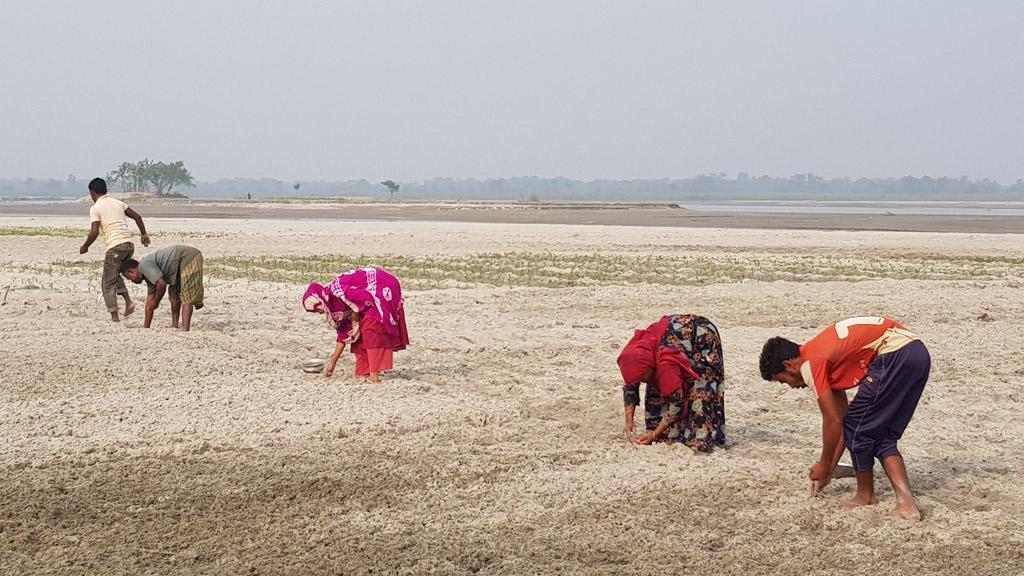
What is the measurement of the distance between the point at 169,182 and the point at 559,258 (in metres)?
125

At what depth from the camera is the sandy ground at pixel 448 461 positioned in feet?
18.6

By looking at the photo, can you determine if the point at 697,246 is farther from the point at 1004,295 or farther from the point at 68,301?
the point at 68,301

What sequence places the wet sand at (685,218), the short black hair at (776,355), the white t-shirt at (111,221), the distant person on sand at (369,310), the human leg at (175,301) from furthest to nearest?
the wet sand at (685,218), the white t-shirt at (111,221), the human leg at (175,301), the distant person on sand at (369,310), the short black hair at (776,355)

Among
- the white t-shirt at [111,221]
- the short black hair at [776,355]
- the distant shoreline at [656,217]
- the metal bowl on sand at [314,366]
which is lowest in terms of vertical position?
the distant shoreline at [656,217]

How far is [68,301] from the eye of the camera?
1501cm

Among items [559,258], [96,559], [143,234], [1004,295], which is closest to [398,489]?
[96,559]

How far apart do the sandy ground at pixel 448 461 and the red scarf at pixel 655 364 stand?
530mm

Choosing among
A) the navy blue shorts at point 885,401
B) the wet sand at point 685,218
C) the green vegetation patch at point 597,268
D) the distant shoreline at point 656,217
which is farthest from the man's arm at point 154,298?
the wet sand at point 685,218

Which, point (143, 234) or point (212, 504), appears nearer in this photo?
point (212, 504)

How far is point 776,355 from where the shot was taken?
5.96 m

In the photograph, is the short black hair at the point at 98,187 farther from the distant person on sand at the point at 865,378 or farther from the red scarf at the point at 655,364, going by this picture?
the distant person on sand at the point at 865,378

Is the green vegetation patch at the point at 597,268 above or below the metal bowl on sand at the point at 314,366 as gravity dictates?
below

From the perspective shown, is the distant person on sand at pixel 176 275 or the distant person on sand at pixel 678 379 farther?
the distant person on sand at pixel 176 275

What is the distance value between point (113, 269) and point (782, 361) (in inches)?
351
